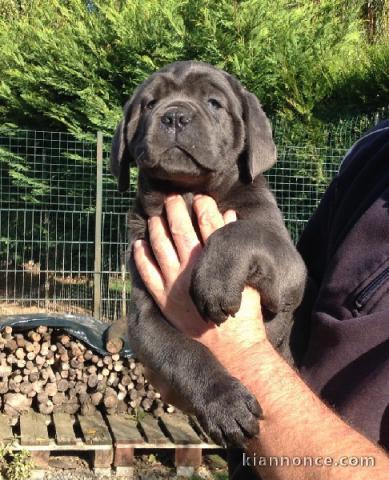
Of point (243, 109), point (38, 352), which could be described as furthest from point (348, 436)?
point (38, 352)

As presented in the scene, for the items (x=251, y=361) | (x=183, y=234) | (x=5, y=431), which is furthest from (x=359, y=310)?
(x=5, y=431)

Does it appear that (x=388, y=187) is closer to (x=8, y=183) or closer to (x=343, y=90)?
(x=343, y=90)

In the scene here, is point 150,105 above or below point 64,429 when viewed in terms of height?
above

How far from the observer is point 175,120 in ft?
8.47

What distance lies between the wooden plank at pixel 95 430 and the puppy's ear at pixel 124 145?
114 inches

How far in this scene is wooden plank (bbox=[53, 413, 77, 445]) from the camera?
516cm

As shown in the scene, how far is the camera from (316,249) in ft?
8.75

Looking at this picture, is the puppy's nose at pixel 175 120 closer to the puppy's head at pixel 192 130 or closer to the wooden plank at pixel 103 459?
the puppy's head at pixel 192 130

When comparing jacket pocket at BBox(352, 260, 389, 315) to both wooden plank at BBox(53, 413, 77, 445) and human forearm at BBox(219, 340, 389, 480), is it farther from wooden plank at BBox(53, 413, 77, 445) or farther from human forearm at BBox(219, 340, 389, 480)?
wooden plank at BBox(53, 413, 77, 445)

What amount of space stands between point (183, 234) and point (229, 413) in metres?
0.67

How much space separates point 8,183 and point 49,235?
0.98 metres

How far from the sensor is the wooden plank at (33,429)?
512 centimetres

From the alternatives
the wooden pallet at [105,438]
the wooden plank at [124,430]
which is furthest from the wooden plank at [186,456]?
the wooden plank at [124,430]

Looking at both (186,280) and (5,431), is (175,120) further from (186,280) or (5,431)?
(5,431)
